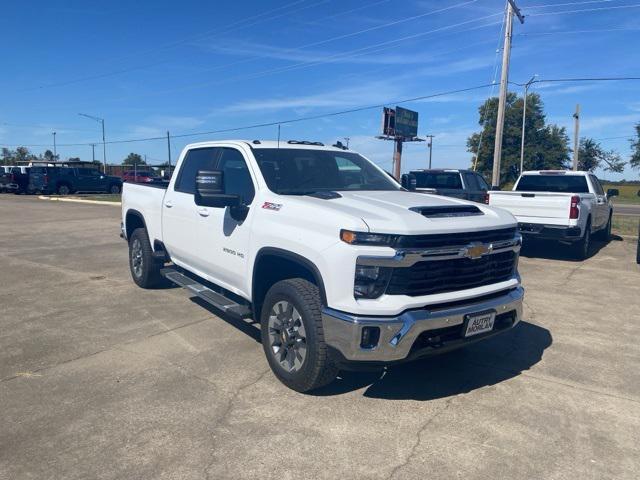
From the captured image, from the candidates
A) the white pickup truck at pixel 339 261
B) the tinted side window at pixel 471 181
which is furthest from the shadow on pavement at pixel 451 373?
the tinted side window at pixel 471 181

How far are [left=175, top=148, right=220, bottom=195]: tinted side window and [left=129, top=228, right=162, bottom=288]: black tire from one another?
3.98 ft

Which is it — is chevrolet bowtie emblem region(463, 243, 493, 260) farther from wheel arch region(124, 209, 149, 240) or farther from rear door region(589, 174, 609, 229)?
rear door region(589, 174, 609, 229)

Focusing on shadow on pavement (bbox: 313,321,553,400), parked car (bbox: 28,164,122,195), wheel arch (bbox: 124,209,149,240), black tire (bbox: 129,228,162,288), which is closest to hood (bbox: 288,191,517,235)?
shadow on pavement (bbox: 313,321,553,400)

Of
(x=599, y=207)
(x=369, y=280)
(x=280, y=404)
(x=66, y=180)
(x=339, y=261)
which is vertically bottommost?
(x=280, y=404)

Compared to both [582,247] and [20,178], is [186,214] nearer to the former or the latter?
[582,247]

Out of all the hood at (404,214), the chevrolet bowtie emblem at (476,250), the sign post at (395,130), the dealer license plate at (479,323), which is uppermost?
the sign post at (395,130)

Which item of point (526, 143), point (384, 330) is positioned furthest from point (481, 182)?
point (526, 143)

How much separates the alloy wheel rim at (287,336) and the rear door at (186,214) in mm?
1453

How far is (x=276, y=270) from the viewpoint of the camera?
4.29 metres

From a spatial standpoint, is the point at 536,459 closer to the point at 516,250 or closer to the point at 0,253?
the point at 516,250

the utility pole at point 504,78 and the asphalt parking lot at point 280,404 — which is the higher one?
the utility pole at point 504,78

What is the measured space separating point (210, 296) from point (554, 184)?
984cm

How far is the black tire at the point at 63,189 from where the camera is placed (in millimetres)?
31906

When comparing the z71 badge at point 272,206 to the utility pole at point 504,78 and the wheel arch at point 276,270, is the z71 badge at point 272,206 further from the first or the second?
the utility pole at point 504,78
